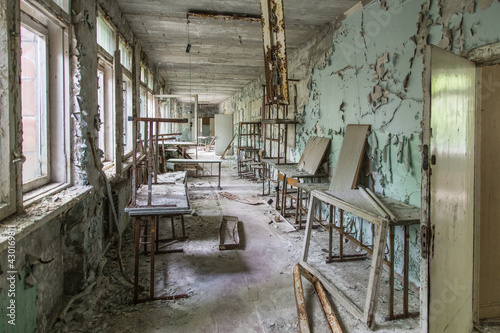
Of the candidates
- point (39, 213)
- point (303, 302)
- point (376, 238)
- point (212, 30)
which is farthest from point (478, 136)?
point (212, 30)

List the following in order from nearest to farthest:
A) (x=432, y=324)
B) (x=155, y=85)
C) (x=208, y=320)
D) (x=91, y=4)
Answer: (x=432, y=324) → (x=208, y=320) → (x=91, y=4) → (x=155, y=85)

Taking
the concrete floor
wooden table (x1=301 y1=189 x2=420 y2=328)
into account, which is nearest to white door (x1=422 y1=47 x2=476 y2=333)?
wooden table (x1=301 y1=189 x2=420 y2=328)

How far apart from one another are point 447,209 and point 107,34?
4.36 meters

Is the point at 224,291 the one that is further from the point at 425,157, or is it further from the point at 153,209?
the point at 425,157

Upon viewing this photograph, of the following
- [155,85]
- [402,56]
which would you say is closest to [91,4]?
[402,56]

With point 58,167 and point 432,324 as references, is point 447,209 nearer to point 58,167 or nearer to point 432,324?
point 432,324

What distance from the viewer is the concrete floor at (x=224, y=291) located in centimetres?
243

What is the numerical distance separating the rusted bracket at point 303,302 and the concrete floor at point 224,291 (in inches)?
2.6

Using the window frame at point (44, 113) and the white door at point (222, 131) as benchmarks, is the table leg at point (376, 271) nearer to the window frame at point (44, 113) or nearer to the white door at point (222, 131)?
the window frame at point (44, 113)

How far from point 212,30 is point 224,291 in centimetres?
439

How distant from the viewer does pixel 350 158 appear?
3.95 meters

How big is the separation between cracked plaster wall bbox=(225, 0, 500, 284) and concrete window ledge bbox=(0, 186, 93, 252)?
2.96m

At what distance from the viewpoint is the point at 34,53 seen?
8.22 ft

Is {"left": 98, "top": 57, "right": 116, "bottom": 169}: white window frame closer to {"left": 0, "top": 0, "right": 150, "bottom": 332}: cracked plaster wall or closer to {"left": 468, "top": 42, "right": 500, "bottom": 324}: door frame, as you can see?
{"left": 0, "top": 0, "right": 150, "bottom": 332}: cracked plaster wall
